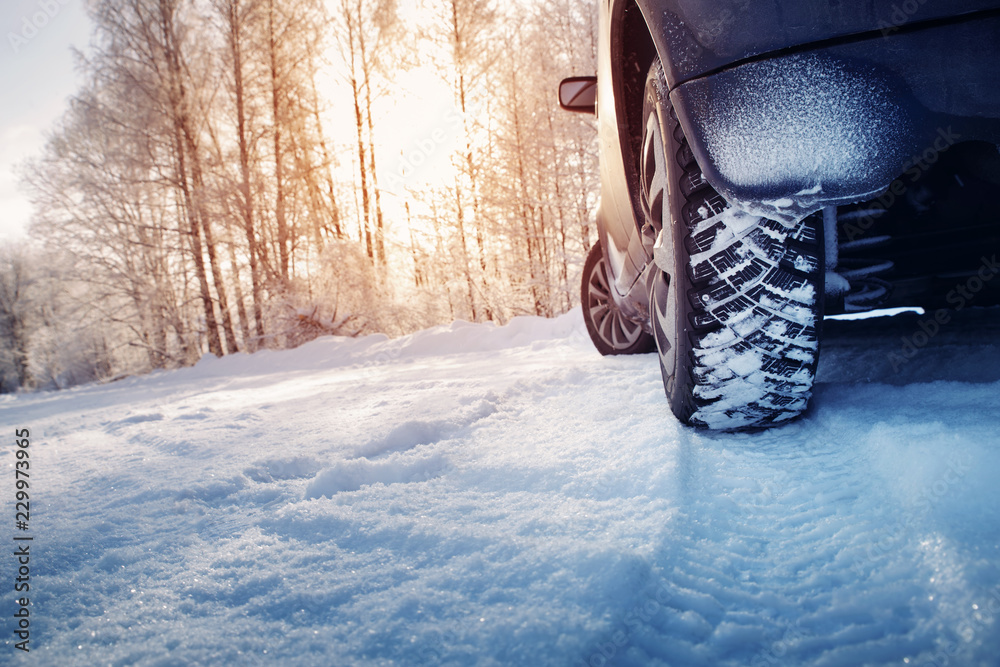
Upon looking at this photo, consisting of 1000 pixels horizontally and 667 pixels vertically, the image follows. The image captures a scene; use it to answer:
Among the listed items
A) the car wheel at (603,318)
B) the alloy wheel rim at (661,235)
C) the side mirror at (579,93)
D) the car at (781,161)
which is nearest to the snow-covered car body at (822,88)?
the car at (781,161)

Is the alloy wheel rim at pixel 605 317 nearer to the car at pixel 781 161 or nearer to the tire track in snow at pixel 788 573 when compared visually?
the car at pixel 781 161

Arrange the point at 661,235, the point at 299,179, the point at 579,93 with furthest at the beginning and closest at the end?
1. the point at 299,179
2. the point at 579,93
3. the point at 661,235

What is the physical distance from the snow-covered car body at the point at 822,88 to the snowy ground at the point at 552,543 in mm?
554

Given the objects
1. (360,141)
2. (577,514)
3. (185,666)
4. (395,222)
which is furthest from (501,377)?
(360,141)

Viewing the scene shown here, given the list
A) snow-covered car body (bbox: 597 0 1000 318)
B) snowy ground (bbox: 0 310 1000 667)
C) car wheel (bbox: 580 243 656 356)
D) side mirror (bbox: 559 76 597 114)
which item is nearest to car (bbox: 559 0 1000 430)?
snow-covered car body (bbox: 597 0 1000 318)

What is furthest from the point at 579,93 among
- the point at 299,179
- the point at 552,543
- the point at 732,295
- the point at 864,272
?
the point at 299,179

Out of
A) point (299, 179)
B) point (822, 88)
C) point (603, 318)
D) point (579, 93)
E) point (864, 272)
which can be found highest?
point (299, 179)

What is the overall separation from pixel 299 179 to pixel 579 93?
32.7 feet

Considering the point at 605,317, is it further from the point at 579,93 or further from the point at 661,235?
the point at 661,235

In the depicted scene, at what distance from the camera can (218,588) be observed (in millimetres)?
724

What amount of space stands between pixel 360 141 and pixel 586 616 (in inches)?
540

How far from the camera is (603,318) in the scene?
2908mm

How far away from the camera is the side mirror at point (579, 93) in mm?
2141

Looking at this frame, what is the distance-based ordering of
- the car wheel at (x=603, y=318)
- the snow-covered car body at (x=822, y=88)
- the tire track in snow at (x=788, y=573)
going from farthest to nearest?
the car wheel at (x=603, y=318) → the snow-covered car body at (x=822, y=88) → the tire track in snow at (x=788, y=573)
